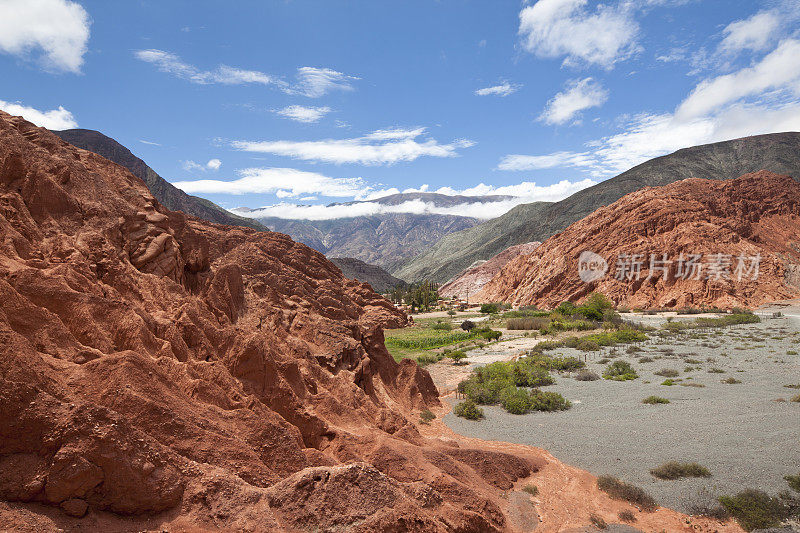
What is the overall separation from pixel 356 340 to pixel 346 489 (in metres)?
9.04

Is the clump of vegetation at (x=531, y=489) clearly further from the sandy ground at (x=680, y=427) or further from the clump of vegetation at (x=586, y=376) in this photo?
the clump of vegetation at (x=586, y=376)

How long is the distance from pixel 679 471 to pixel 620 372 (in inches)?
489

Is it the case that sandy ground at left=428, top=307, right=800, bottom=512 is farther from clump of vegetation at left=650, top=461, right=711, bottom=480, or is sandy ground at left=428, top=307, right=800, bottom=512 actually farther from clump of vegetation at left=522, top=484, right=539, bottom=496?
clump of vegetation at left=522, top=484, right=539, bottom=496

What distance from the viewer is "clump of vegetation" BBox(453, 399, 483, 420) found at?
1557cm

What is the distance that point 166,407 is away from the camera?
17.3 feet

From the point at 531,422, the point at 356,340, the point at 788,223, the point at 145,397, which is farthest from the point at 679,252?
the point at 145,397

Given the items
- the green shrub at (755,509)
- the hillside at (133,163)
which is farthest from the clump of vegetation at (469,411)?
the hillside at (133,163)

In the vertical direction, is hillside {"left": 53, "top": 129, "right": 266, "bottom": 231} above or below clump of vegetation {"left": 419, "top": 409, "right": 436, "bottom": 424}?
above

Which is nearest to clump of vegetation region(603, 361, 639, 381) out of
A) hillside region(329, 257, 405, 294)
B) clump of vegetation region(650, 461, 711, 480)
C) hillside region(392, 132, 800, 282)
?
clump of vegetation region(650, 461, 711, 480)

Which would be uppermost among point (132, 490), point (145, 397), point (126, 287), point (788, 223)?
point (788, 223)

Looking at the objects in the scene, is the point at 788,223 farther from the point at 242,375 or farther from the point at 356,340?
the point at 242,375

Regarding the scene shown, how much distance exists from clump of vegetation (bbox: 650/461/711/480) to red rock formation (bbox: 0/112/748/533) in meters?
1.72

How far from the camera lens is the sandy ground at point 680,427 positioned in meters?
10.2

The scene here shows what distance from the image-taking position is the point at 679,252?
187 ft
